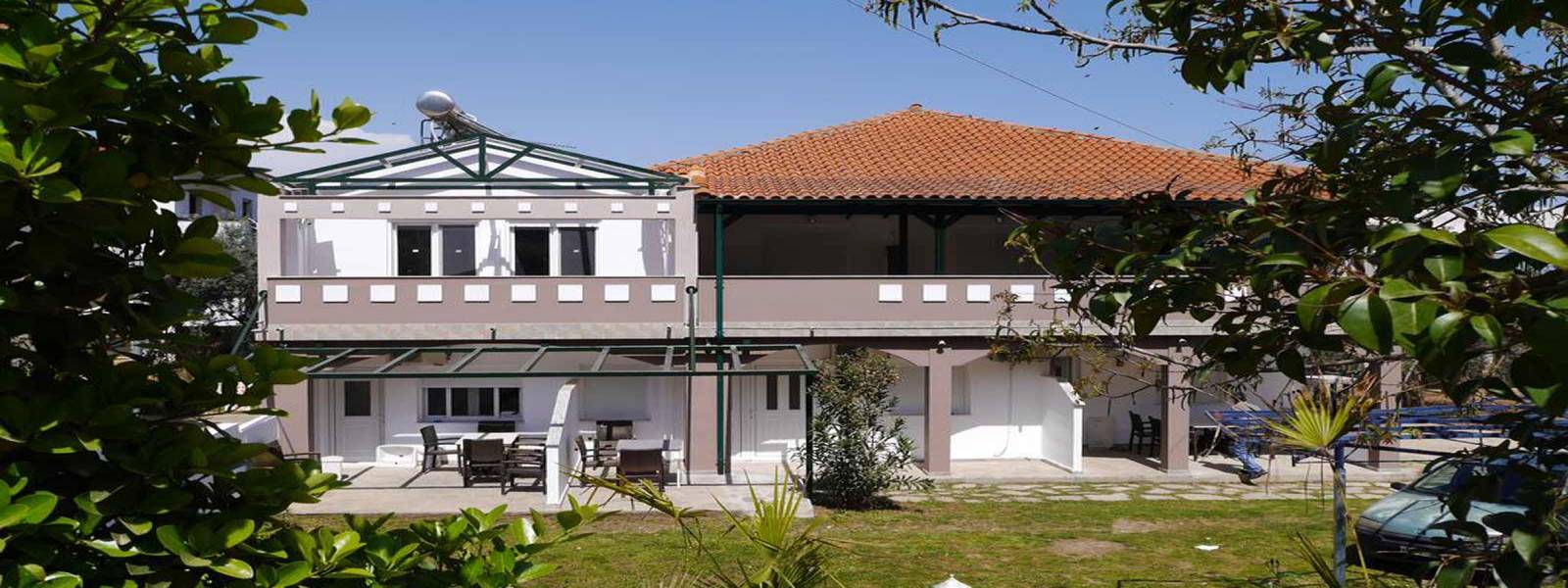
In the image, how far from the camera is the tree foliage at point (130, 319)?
89.8 inches

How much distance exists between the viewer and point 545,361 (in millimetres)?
19828

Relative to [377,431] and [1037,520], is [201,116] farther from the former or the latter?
[377,431]

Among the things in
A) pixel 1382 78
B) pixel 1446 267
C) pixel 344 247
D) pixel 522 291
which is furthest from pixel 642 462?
pixel 1446 267

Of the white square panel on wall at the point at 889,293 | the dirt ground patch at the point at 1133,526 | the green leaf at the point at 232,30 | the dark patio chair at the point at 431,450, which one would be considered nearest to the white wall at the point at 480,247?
the dark patio chair at the point at 431,450

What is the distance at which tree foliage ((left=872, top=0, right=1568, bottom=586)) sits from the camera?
2.21 meters

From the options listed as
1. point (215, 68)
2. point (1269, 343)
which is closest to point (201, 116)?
point (215, 68)

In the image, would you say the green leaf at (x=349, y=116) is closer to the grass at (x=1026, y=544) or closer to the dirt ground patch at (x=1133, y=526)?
the grass at (x=1026, y=544)

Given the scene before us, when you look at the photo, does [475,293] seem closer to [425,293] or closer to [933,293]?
[425,293]

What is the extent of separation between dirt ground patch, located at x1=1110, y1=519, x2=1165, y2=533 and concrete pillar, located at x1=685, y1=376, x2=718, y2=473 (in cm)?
656

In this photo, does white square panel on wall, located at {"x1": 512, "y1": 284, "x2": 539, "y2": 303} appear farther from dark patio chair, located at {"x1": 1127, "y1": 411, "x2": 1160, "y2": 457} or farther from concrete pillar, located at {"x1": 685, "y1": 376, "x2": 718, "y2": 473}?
dark patio chair, located at {"x1": 1127, "y1": 411, "x2": 1160, "y2": 457}

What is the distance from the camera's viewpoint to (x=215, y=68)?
255 cm

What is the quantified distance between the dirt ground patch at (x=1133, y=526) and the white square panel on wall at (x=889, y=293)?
5606 millimetres

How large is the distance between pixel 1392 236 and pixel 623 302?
17.2 metres

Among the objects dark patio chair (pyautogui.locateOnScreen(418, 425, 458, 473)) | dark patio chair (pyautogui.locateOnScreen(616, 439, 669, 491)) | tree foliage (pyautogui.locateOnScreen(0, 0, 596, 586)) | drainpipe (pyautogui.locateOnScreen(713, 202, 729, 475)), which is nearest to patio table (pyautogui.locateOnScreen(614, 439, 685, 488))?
dark patio chair (pyautogui.locateOnScreen(616, 439, 669, 491))
